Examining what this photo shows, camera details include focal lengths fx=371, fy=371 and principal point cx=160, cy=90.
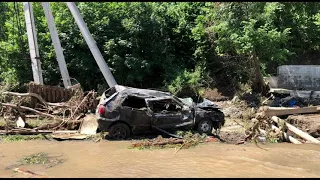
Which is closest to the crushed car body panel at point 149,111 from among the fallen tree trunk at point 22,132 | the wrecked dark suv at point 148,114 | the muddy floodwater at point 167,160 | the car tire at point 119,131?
the wrecked dark suv at point 148,114

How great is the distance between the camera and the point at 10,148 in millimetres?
11086

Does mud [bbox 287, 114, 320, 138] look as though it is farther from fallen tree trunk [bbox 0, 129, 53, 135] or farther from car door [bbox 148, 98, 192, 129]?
fallen tree trunk [bbox 0, 129, 53, 135]

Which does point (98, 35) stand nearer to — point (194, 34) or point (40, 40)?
point (40, 40)

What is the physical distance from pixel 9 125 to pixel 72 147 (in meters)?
3.32

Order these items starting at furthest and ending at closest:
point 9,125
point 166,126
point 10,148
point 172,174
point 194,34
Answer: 1. point 194,34
2. point 9,125
3. point 166,126
4. point 10,148
5. point 172,174

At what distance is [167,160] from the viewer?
966cm

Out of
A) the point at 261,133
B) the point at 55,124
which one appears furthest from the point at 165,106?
the point at 55,124

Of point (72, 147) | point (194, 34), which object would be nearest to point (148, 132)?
point (72, 147)

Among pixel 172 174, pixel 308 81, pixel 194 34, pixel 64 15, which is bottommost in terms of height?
pixel 172 174

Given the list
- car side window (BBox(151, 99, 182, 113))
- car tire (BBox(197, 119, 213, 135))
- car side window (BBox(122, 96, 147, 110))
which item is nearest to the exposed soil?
car tire (BBox(197, 119, 213, 135))

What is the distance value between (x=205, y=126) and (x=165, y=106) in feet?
4.92

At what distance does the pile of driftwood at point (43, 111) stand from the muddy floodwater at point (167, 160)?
137 centimetres

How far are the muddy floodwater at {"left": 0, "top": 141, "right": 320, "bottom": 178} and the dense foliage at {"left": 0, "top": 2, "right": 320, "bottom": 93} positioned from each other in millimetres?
9122

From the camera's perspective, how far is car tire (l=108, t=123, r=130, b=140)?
38.6 ft
